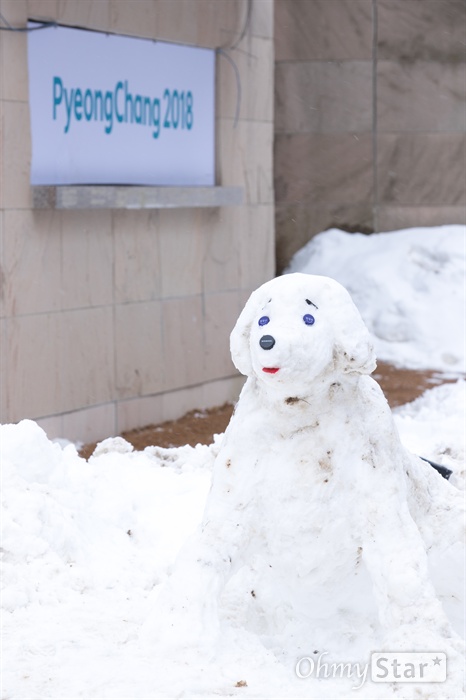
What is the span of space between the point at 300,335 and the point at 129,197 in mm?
5031

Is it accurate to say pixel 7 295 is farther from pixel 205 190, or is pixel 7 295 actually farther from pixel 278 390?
pixel 278 390

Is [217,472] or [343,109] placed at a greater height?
[343,109]

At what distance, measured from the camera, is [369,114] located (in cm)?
1313

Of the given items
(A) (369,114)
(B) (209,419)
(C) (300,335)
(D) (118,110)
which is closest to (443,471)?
(C) (300,335)

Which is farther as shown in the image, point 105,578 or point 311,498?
point 105,578

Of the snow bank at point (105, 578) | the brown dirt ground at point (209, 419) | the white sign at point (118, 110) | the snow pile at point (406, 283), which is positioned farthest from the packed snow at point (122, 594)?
the snow pile at point (406, 283)

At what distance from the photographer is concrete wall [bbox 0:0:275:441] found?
7.88 meters

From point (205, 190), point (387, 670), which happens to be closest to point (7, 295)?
point (205, 190)

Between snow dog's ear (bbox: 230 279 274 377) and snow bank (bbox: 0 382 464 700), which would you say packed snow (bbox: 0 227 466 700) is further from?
snow dog's ear (bbox: 230 279 274 377)

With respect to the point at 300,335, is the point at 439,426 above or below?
below

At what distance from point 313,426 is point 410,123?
957 cm

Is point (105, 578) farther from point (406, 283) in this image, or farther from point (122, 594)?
point (406, 283)

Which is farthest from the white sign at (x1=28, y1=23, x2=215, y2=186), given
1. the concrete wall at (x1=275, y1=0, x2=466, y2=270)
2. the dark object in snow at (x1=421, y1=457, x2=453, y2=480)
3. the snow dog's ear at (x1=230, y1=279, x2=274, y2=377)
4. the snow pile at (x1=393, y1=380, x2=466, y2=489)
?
the snow dog's ear at (x1=230, y1=279, x2=274, y2=377)

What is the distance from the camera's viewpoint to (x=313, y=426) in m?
3.97
